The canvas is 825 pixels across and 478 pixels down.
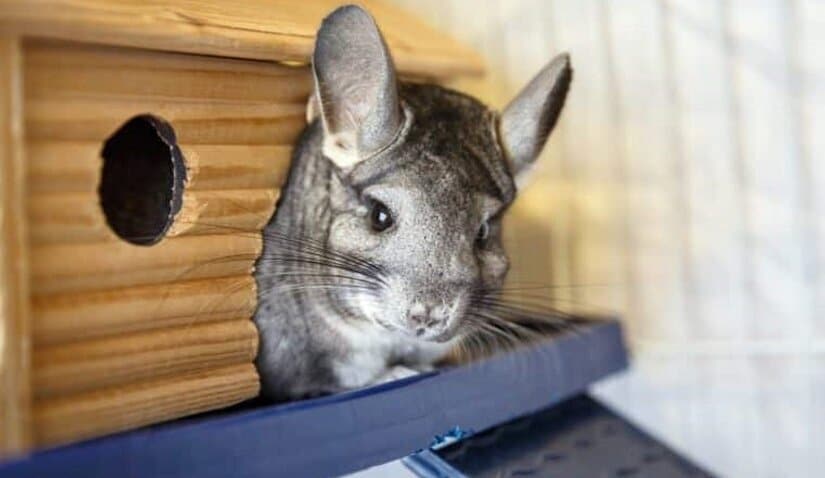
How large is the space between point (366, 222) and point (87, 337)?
1.33 ft

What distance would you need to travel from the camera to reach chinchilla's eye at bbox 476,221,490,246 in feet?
4.67

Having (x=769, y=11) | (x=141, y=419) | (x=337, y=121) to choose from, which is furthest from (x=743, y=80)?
(x=141, y=419)

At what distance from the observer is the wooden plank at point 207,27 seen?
1.03 metres

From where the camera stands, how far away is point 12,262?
3.38 ft

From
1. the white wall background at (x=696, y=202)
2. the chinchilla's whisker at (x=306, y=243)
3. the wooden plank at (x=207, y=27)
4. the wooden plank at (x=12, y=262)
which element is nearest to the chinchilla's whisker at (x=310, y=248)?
the chinchilla's whisker at (x=306, y=243)

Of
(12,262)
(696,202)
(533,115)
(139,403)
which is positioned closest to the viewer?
(12,262)

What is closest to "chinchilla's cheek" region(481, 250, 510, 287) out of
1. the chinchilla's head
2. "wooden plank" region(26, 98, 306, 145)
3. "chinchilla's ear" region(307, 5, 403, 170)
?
the chinchilla's head

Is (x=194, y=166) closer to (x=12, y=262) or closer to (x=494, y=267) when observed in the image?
(x=12, y=262)

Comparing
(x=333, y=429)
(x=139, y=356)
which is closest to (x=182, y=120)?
(x=139, y=356)

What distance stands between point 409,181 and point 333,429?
35cm

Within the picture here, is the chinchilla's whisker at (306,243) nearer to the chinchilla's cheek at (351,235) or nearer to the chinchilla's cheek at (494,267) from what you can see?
the chinchilla's cheek at (351,235)

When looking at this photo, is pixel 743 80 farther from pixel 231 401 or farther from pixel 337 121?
pixel 231 401

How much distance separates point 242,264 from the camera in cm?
134

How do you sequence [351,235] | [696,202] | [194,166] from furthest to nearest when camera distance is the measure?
[696,202]
[351,235]
[194,166]
